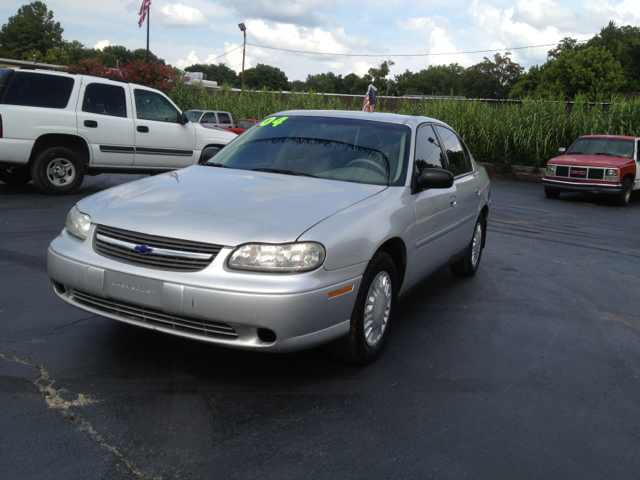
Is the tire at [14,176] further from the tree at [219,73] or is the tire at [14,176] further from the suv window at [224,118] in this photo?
the tree at [219,73]

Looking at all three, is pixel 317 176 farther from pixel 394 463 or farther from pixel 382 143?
pixel 394 463

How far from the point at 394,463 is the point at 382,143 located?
262 centimetres

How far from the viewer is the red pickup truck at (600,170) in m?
14.6

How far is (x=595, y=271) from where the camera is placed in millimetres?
7281

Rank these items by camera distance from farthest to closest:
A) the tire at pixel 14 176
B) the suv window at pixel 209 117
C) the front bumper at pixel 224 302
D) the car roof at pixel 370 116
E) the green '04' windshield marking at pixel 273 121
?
the suv window at pixel 209 117 < the tire at pixel 14 176 < the green '04' windshield marking at pixel 273 121 < the car roof at pixel 370 116 < the front bumper at pixel 224 302

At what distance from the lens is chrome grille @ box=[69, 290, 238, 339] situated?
3.32 m

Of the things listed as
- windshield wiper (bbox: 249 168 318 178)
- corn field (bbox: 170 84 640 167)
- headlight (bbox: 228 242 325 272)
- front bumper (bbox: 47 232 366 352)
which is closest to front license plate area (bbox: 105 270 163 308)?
front bumper (bbox: 47 232 366 352)

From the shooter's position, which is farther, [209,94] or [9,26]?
[9,26]

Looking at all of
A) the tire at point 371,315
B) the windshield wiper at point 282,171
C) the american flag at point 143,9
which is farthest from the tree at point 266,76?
the tire at point 371,315

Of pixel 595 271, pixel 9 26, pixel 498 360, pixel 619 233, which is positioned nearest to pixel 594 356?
pixel 498 360

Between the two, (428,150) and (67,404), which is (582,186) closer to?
(428,150)

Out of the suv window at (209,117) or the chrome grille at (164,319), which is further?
the suv window at (209,117)

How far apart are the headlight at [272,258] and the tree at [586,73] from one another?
2448 inches

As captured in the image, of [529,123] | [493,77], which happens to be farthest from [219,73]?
[529,123]
